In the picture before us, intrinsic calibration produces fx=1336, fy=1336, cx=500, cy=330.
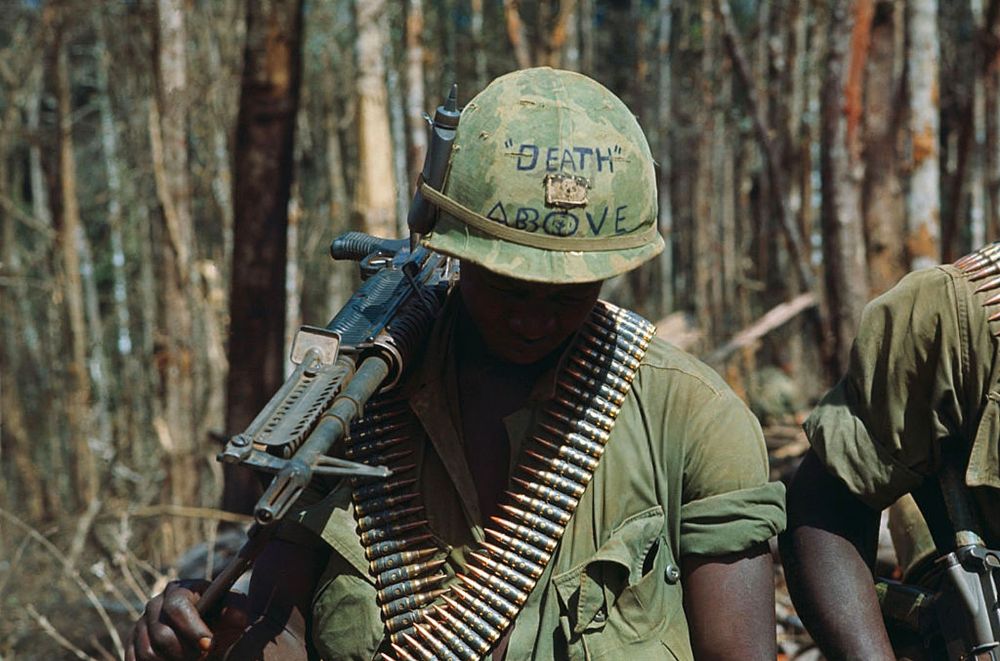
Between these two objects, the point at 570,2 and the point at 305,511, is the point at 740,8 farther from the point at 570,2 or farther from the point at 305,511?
the point at 305,511

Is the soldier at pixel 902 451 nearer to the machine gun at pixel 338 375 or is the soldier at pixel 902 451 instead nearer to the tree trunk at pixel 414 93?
the machine gun at pixel 338 375

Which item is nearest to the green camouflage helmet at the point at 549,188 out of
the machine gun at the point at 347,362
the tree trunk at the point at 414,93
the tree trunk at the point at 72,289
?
the machine gun at the point at 347,362

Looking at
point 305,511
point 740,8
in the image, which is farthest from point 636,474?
point 740,8

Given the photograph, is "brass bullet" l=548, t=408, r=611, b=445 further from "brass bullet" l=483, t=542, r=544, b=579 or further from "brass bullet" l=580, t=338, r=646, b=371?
"brass bullet" l=483, t=542, r=544, b=579

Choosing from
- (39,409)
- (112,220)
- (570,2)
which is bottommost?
(39,409)

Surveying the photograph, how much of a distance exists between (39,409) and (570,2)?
15.5m

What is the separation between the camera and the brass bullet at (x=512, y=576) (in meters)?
3.41

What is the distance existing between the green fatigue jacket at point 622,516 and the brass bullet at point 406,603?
0.04 metres

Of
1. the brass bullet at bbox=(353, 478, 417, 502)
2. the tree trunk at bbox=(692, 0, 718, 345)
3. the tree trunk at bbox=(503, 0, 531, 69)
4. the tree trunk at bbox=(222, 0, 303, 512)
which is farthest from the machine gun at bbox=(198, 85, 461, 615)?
the tree trunk at bbox=(692, 0, 718, 345)

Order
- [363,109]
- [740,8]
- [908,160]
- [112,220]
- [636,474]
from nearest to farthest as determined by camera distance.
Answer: [636,474] → [908,160] → [363,109] → [112,220] → [740,8]

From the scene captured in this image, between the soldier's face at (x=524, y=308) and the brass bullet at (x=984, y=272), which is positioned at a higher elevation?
the brass bullet at (x=984, y=272)

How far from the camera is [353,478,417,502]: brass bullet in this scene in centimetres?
355

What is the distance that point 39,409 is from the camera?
25.0 metres

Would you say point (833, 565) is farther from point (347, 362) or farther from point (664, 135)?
point (664, 135)
